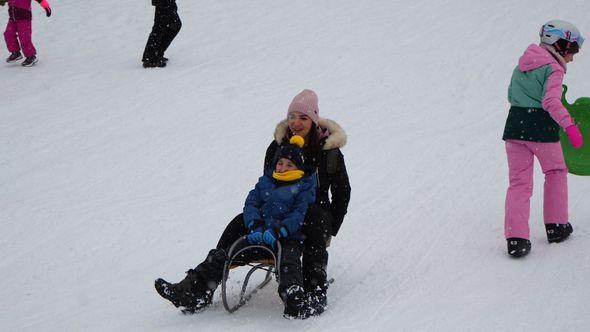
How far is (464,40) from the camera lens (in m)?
11.4

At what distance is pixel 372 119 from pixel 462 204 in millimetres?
2589

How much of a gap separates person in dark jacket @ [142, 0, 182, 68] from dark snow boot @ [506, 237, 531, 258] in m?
6.90

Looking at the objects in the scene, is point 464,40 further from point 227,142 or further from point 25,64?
point 25,64

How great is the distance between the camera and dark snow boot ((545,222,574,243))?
16.3ft

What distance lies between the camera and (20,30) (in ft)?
33.3

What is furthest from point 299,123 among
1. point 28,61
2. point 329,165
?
point 28,61

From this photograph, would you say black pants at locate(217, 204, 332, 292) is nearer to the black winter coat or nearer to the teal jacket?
the black winter coat

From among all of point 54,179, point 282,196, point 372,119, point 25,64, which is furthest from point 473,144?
point 25,64

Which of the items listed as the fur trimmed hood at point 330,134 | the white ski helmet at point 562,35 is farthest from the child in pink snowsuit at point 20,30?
the white ski helmet at point 562,35

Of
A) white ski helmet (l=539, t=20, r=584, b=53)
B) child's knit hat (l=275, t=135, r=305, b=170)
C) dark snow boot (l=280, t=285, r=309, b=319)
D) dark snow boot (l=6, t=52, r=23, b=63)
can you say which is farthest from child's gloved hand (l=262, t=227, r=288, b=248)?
dark snow boot (l=6, t=52, r=23, b=63)

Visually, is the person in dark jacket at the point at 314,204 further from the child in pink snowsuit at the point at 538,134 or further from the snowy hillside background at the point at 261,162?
the child in pink snowsuit at the point at 538,134

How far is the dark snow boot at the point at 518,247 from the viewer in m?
4.82

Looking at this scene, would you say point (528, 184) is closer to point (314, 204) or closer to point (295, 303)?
point (314, 204)

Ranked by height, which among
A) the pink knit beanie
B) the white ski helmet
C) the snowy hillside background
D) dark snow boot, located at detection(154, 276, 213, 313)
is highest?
the white ski helmet
